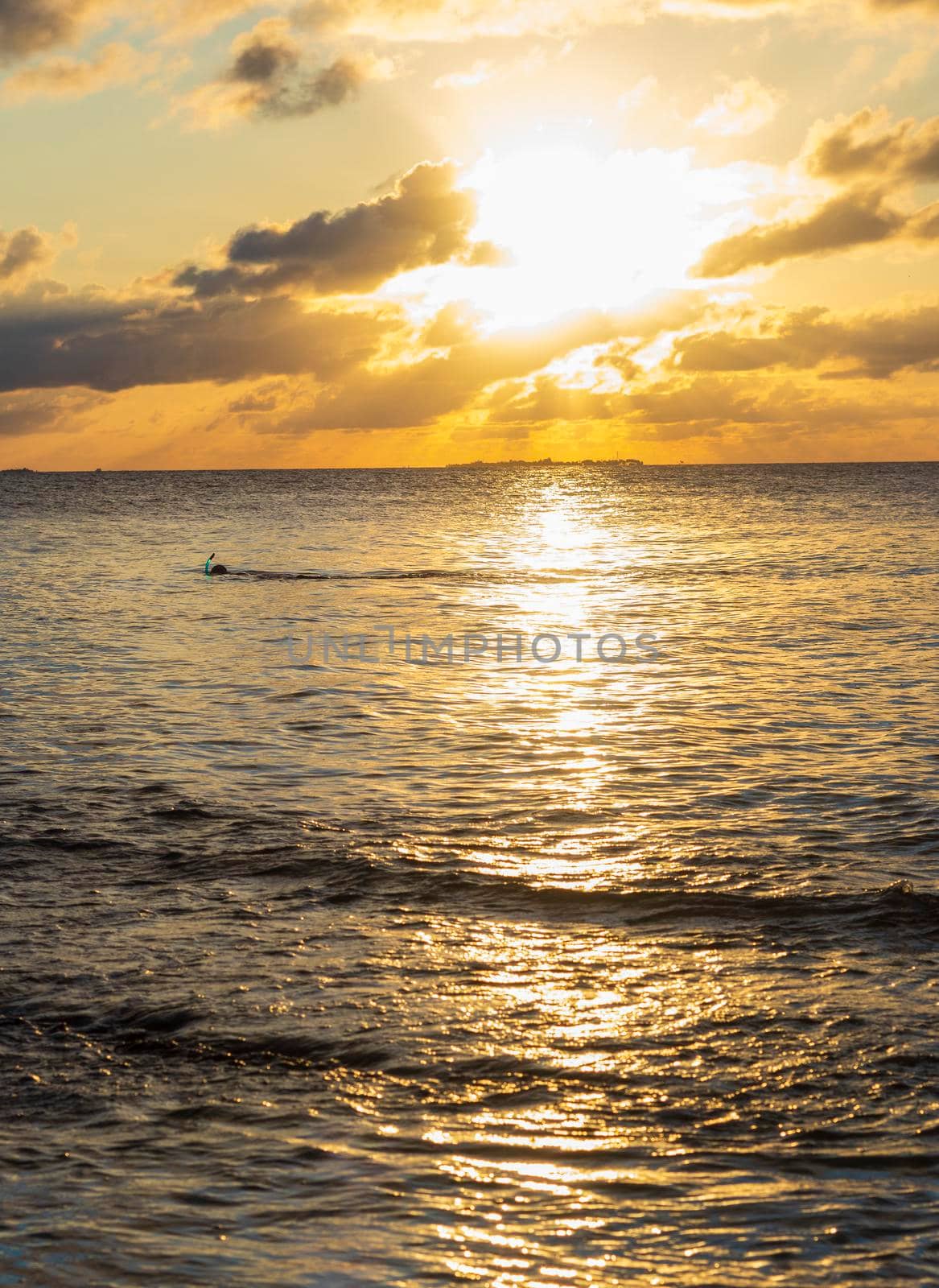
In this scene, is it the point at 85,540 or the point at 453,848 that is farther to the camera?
the point at 85,540

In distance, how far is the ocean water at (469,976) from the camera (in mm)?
Answer: 6008

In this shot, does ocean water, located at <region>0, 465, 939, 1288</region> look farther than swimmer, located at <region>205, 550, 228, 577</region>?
No

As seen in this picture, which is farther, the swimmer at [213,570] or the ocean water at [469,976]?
the swimmer at [213,570]

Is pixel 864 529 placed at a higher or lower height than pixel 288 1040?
higher

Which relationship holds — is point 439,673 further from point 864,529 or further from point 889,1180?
point 864,529

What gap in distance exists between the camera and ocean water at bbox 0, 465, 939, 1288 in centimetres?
601

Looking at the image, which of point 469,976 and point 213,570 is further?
point 213,570

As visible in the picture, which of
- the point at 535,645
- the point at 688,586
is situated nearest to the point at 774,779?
the point at 535,645

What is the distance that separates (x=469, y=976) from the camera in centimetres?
889

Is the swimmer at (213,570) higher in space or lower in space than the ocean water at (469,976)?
higher

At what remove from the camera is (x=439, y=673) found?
22828 millimetres

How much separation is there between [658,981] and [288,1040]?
8.78 feet

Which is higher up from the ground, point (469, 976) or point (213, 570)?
point (213, 570)

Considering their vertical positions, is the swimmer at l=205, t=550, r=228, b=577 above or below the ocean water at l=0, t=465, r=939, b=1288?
above
